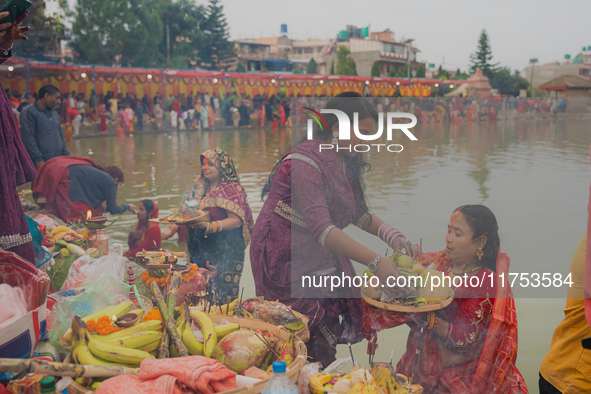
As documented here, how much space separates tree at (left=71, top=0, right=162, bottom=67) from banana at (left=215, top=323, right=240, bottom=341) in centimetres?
3137

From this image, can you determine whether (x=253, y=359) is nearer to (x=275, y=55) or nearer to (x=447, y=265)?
(x=447, y=265)

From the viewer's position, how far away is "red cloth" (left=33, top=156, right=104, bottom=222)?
487 cm

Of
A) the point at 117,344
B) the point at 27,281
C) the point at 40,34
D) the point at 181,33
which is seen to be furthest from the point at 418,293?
the point at 181,33

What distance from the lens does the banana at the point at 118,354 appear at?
1.72m

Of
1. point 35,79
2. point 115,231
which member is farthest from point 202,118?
point 115,231

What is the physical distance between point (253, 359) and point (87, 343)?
1.77 feet

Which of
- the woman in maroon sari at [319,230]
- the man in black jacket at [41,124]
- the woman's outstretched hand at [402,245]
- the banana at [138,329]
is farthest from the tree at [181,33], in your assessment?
the banana at [138,329]

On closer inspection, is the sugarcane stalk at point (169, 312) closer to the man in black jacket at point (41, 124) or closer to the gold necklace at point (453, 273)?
the gold necklace at point (453, 273)

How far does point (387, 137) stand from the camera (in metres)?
2.67

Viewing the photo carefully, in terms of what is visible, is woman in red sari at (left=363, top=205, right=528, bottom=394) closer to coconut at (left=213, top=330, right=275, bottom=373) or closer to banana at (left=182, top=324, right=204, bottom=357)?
coconut at (left=213, top=330, right=275, bottom=373)

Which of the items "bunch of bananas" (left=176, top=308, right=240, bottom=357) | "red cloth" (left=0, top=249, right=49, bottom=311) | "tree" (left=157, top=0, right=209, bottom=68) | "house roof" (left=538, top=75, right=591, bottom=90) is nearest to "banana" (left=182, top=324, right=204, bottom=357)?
"bunch of bananas" (left=176, top=308, right=240, bottom=357)

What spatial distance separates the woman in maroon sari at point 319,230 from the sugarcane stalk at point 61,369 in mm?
925

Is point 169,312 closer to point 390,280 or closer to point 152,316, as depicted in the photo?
point 152,316

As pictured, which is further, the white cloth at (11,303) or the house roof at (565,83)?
the house roof at (565,83)
